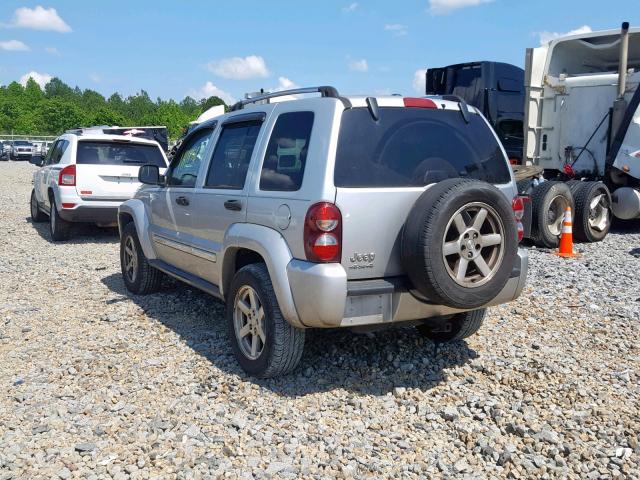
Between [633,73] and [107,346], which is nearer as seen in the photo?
[107,346]

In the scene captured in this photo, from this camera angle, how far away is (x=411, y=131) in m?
4.25

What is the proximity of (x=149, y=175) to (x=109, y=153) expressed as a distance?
4467mm

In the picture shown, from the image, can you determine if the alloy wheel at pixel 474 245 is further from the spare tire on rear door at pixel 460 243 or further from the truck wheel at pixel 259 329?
→ the truck wheel at pixel 259 329

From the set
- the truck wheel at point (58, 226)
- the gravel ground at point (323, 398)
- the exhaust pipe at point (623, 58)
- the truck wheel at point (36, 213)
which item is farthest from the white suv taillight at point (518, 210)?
the truck wheel at point (36, 213)

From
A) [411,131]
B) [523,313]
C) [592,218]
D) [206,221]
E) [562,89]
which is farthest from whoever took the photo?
[562,89]

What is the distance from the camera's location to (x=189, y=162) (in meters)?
5.84

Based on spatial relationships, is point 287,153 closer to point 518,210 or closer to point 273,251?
point 273,251

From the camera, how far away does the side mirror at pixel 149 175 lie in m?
6.12

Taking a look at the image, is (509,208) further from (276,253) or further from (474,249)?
(276,253)

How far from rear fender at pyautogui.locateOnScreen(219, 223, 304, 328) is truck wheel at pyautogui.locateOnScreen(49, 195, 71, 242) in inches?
267

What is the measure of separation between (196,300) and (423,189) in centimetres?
333

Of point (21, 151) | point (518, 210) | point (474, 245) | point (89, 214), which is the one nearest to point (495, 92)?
point (89, 214)

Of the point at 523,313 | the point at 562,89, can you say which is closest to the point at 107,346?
the point at 523,313

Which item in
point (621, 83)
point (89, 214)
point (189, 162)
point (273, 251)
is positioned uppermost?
point (621, 83)
